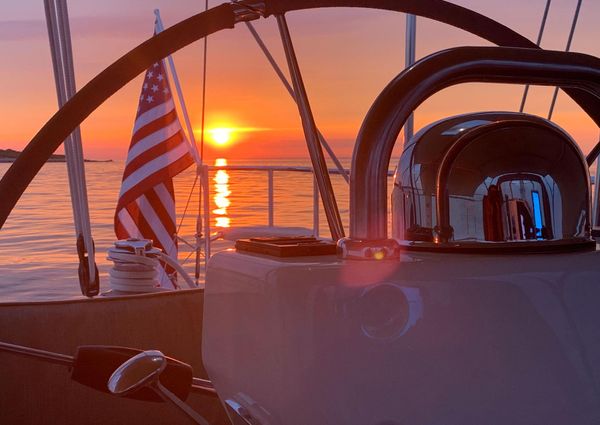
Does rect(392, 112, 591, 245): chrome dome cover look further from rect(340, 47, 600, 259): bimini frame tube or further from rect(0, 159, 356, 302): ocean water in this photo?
rect(0, 159, 356, 302): ocean water

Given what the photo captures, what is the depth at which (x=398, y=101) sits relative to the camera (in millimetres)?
446

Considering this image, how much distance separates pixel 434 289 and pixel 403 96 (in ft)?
0.36

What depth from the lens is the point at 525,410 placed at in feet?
1.42

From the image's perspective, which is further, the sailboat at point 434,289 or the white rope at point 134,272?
the white rope at point 134,272

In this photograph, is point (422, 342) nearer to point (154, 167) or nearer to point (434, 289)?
point (434, 289)

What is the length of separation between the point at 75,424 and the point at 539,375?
779mm

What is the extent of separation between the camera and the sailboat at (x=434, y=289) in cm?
43

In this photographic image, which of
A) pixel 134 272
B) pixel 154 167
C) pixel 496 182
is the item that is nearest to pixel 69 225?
pixel 154 167

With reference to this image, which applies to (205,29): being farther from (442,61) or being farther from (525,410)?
(525,410)

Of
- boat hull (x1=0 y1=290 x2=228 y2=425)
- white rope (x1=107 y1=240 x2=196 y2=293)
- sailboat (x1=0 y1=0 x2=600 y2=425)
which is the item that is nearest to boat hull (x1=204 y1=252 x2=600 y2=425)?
sailboat (x1=0 y1=0 x2=600 y2=425)

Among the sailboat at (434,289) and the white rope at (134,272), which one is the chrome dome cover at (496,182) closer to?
the sailboat at (434,289)

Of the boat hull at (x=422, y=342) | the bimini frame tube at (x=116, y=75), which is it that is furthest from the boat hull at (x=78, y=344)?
the boat hull at (x=422, y=342)

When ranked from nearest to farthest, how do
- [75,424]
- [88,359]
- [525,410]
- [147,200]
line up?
[525,410] < [88,359] < [75,424] < [147,200]

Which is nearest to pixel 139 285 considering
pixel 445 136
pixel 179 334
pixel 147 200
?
pixel 179 334
